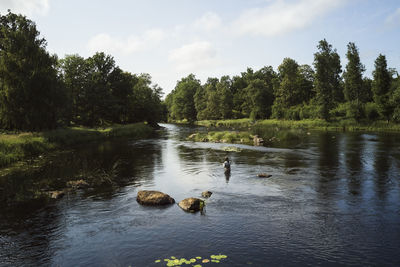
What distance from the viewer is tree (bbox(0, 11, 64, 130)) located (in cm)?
4547

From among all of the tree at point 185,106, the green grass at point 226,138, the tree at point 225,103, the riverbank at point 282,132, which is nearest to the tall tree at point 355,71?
the riverbank at point 282,132

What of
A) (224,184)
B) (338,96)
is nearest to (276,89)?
(338,96)

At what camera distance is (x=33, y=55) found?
162ft

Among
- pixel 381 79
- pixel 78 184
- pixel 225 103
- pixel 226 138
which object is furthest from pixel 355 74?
pixel 78 184

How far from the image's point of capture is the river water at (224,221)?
1320 cm

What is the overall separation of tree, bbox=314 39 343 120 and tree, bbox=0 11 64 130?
80636mm

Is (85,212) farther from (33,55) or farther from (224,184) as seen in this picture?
(33,55)

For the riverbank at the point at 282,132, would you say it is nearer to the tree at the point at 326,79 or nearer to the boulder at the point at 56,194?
the tree at the point at 326,79

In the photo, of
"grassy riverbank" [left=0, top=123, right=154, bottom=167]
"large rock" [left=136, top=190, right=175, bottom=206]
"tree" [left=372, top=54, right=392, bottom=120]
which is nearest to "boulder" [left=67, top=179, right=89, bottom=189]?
"large rock" [left=136, top=190, right=175, bottom=206]

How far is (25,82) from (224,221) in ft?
143

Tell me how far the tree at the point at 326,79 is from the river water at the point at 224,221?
2690 inches

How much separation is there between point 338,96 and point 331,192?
9746 centimetres

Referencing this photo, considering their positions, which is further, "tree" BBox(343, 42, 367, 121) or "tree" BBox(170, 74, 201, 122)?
"tree" BBox(170, 74, 201, 122)

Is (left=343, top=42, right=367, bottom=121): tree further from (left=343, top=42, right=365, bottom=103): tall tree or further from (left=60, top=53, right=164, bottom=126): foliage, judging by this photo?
(left=60, top=53, right=164, bottom=126): foliage
